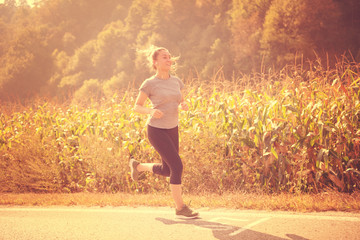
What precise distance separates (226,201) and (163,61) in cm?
223

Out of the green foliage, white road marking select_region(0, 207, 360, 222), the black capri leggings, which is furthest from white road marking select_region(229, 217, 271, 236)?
the green foliage

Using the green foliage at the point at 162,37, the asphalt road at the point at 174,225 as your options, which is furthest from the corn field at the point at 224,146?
the green foliage at the point at 162,37

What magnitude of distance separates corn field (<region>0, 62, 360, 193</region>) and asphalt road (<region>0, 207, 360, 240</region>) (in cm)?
134

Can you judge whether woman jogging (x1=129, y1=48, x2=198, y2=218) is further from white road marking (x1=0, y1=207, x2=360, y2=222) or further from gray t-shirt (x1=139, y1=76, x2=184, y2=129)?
white road marking (x1=0, y1=207, x2=360, y2=222)

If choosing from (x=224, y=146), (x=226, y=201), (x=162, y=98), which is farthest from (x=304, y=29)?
(x=162, y=98)

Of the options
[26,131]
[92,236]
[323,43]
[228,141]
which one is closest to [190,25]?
[323,43]

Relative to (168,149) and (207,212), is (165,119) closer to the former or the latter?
(168,149)

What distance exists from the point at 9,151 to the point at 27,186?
99cm

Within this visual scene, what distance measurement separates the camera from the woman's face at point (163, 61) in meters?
5.29

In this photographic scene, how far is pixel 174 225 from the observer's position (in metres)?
5.02

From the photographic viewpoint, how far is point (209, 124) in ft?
24.4

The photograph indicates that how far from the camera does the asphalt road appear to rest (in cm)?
447

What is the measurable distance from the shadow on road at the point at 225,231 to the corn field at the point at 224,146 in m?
1.83

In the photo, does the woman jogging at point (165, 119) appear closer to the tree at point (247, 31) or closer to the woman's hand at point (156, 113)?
the woman's hand at point (156, 113)
